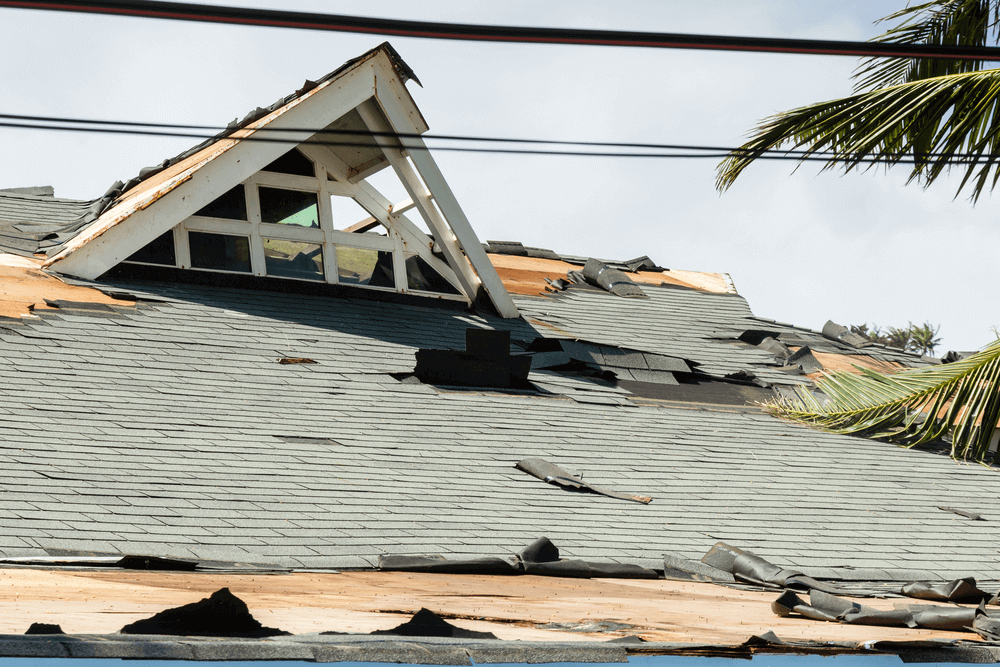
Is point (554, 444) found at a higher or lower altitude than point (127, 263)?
lower

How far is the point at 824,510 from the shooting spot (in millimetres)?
8188

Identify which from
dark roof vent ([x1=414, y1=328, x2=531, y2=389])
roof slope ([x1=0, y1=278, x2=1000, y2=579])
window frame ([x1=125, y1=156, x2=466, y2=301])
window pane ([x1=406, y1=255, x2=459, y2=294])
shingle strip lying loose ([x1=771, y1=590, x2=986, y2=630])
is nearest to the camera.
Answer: shingle strip lying loose ([x1=771, y1=590, x2=986, y2=630])

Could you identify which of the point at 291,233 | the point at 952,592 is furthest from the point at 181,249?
the point at 952,592

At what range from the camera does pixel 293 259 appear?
1155 centimetres

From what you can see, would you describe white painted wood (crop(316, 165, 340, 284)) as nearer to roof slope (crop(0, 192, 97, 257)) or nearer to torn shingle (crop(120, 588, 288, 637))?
roof slope (crop(0, 192, 97, 257))

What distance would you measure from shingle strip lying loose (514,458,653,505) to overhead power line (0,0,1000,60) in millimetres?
3957

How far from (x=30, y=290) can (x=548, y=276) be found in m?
7.97

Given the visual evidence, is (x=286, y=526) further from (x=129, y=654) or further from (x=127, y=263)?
(x=127, y=263)

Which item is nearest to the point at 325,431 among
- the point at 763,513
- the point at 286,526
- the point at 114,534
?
the point at 286,526

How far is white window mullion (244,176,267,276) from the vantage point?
36.6 feet

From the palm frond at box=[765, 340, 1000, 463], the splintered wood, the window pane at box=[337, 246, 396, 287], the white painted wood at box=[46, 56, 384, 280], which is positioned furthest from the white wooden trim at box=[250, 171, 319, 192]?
the splintered wood

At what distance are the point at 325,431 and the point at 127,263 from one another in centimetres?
410

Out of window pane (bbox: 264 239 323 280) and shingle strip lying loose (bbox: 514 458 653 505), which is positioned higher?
window pane (bbox: 264 239 323 280)

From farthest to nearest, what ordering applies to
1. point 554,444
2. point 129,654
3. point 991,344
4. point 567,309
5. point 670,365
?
point 567,309 → point 670,365 → point 991,344 → point 554,444 → point 129,654
